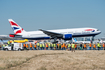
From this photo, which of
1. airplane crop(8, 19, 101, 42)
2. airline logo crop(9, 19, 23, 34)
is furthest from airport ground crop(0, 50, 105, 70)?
airline logo crop(9, 19, 23, 34)

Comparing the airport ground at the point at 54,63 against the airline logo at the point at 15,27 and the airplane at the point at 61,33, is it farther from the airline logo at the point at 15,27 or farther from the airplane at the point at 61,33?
the airline logo at the point at 15,27

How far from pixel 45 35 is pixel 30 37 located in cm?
487

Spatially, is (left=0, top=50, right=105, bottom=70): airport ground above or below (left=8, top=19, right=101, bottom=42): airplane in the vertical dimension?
below

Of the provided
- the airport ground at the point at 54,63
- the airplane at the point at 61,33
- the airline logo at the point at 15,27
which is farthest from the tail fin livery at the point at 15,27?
the airport ground at the point at 54,63

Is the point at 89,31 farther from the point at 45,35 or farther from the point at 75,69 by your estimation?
the point at 75,69

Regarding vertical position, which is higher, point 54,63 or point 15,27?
point 15,27

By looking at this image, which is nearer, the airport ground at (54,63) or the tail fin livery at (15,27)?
the airport ground at (54,63)

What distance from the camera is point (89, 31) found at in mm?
39156

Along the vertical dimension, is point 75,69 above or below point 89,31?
below

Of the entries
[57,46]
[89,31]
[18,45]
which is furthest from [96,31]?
[18,45]

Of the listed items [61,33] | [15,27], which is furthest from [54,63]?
[15,27]

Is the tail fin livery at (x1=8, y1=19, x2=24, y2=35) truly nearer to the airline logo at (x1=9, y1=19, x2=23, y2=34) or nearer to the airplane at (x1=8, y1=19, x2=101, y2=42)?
the airline logo at (x1=9, y1=19, x2=23, y2=34)

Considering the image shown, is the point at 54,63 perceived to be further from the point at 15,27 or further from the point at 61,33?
the point at 15,27

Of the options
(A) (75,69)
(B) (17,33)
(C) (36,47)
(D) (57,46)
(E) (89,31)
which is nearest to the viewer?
(A) (75,69)
